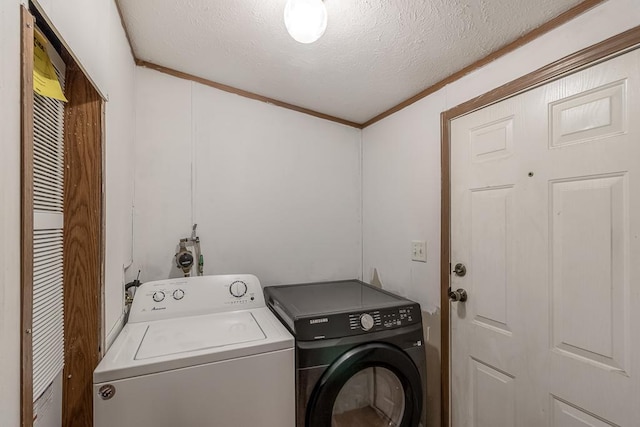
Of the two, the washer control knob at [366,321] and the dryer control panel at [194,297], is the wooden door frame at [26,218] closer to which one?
the dryer control panel at [194,297]

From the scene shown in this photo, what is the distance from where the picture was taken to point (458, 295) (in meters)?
1.50

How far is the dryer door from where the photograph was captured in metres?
1.27

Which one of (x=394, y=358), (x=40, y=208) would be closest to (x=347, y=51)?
(x=40, y=208)

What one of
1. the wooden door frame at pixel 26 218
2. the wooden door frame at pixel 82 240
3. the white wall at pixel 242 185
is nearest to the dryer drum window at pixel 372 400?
the white wall at pixel 242 185

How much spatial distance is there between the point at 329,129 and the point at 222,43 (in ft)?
3.23

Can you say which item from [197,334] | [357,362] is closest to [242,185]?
[197,334]

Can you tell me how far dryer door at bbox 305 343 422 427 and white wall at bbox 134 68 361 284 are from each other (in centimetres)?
87

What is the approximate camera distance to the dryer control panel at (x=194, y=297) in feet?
4.96

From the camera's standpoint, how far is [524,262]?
4.05 feet

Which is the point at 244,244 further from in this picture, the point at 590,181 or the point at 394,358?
the point at 590,181

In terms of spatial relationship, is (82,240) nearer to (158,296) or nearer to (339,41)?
(158,296)

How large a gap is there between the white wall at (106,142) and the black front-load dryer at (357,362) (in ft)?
2.71

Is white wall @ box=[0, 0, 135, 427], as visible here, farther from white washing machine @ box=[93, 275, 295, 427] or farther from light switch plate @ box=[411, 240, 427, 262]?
light switch plate @ box=[411, 240, 427, 262]

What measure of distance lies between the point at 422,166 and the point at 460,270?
2.07 feet
